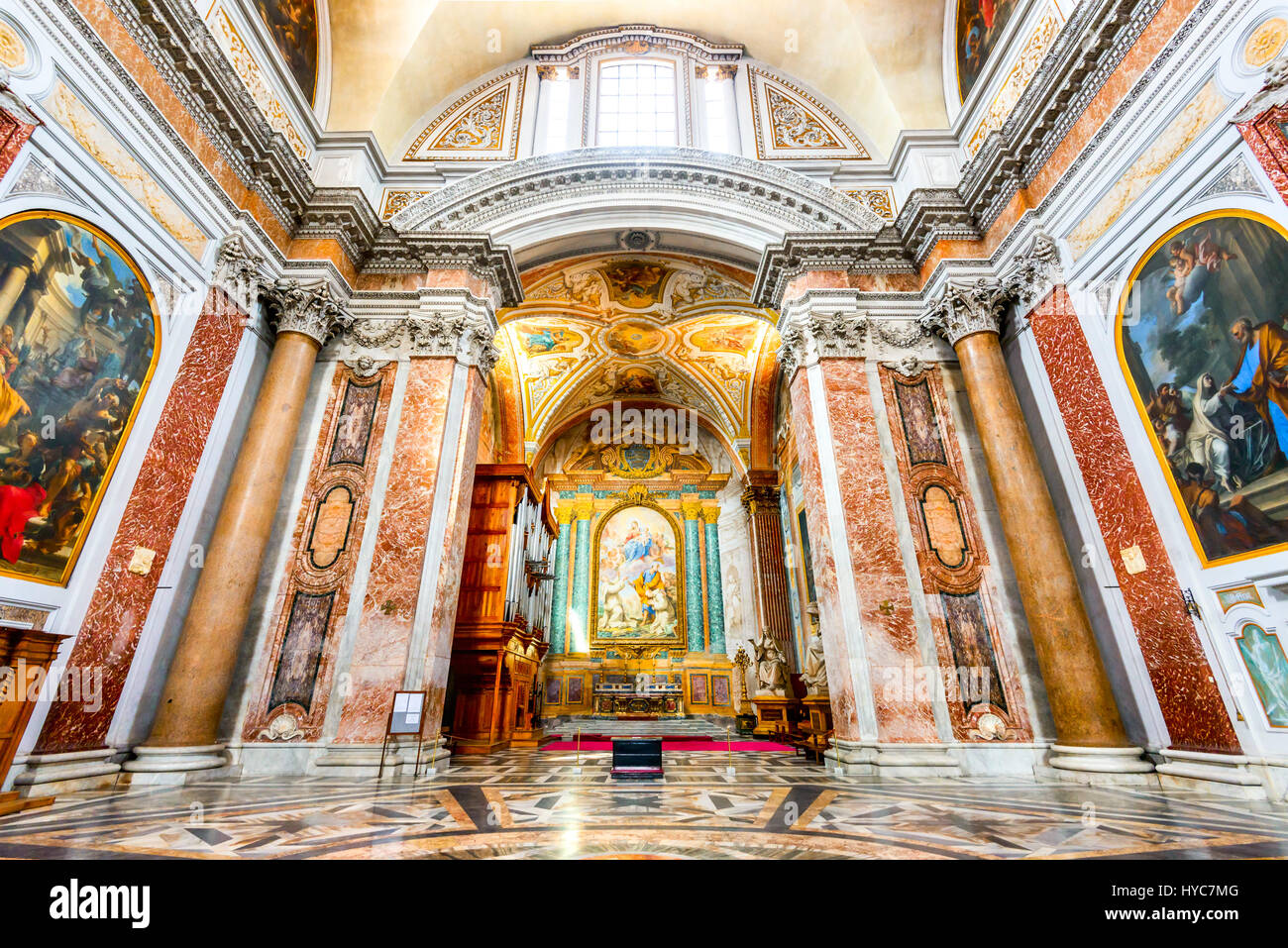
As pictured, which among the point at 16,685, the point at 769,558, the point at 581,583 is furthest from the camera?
the point at 581,583

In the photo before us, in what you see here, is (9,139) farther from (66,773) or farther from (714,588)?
(714,588)

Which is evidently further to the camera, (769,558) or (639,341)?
(769,558)

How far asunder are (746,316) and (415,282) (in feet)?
23.0

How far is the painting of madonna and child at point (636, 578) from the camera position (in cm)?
1593

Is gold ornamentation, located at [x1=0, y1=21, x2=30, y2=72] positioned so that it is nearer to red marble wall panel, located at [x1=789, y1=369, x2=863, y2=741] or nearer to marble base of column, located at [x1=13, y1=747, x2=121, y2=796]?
marble base of column, located at [x1=13, y1=747, x2=121, y2=796]

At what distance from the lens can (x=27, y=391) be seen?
4.16 metres

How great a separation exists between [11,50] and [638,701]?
581 inches

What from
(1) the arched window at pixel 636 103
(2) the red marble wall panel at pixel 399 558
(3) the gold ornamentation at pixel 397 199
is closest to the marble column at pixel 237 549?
(2) the red marble wall panel at pixel 399 558

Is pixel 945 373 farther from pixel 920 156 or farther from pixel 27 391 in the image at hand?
pixel 27 391

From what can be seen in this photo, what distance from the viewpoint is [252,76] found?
7.12m

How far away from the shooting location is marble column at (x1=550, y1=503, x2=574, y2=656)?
15.8 m

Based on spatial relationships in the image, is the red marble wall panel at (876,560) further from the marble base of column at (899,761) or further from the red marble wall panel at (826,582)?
the red marble wall panel at (826,582)

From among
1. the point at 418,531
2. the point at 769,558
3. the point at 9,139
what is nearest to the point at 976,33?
the point at 418,531
